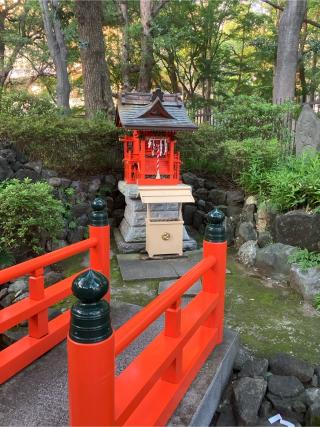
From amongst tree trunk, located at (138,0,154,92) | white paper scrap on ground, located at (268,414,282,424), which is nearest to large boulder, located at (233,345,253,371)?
white paper scrap on ground, located at (268,414,282,424)

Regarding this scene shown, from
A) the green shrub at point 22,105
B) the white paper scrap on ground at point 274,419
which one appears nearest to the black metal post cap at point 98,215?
the white paper scrap on ground at point 274,419

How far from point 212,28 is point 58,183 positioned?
12857mm

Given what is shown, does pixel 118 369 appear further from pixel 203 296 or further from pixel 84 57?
pixel 84 57

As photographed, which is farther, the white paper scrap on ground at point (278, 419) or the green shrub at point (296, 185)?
the green shrub at point (296, 185)

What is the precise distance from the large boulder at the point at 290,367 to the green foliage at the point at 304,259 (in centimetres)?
182

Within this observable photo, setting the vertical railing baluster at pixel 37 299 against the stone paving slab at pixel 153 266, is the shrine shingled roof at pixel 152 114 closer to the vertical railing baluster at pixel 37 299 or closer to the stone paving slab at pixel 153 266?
the stone paving slab at pixel 153 266

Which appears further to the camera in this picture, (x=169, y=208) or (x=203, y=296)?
(x=169, y=208)

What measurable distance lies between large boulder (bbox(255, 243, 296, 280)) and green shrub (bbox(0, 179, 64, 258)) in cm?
307

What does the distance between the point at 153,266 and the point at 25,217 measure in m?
2.04

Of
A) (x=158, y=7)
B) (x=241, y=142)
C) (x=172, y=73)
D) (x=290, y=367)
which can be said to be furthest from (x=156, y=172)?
(x=172, y=73)

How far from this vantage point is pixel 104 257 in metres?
3.23

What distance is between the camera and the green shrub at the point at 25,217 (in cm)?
429

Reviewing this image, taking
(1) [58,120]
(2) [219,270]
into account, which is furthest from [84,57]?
(2) [219,270]

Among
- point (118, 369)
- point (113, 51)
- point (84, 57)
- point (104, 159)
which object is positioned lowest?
point (118, 369)
